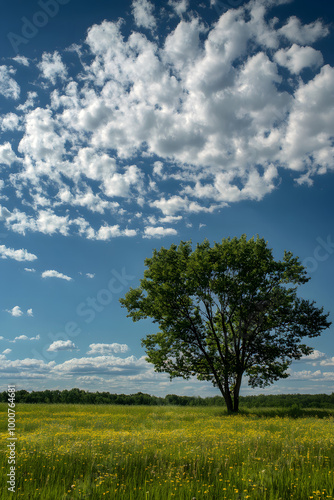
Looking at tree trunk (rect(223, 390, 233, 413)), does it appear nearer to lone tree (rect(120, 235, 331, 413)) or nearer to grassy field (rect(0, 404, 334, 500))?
lone tree (rect(120, 235, 331, 413))

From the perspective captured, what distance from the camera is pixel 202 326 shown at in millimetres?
32375

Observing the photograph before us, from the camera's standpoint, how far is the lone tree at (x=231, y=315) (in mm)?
31125

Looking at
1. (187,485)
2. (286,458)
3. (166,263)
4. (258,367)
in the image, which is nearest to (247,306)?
(258,367)

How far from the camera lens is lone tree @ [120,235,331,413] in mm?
31125

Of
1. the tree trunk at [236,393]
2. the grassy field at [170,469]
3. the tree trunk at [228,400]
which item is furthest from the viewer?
the tree trunk at [236,393]

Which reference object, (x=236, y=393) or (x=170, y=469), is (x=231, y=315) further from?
(x=170, y=469)

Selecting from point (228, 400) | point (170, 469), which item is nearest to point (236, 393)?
point (228, 400)

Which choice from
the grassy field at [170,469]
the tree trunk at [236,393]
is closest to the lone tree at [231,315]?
the tree trunk at [236,393]

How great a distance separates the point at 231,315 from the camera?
31781mm

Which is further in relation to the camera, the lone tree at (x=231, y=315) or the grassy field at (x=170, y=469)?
the lone tree at (x=231, y=315)

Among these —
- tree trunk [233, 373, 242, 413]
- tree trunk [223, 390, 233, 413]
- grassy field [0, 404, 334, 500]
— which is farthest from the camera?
tree trunk [233, 373, 242, 413]

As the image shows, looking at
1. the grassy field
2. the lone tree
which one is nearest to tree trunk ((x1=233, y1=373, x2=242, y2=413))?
the lone tree

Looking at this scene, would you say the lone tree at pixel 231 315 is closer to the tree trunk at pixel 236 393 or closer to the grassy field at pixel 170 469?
the tree trunk at pixel 236 393

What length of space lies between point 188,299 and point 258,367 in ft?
31.5
